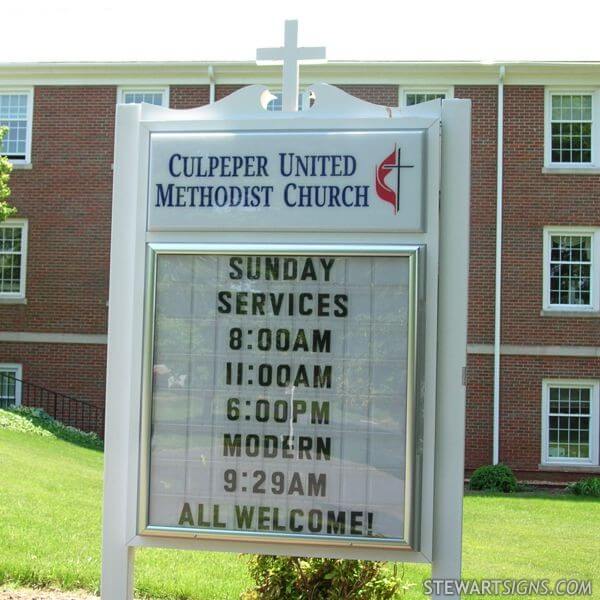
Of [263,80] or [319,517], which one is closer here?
[319,517]

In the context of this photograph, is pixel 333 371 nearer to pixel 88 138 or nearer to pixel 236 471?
pixel 236 471

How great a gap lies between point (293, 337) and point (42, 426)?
1478cm

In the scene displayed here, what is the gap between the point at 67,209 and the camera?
2064 cm

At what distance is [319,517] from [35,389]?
17.0 m

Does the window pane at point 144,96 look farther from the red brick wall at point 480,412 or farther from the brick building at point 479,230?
the red brick wall at point 480,412

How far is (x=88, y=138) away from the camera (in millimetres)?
20688

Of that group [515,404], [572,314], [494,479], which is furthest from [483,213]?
[494,479]

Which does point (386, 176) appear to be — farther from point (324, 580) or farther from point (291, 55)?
point (324, 580)

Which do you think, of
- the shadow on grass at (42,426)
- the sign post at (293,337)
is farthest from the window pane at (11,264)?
the sign post at (293,337)

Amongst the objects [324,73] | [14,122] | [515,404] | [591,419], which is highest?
[324,73]

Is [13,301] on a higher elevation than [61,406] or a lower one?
higher

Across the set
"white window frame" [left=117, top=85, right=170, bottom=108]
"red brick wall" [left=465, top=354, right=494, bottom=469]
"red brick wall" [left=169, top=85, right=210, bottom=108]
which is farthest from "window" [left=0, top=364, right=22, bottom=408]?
"red brick wall" [left=465, top=354, right=494, bottom=469]

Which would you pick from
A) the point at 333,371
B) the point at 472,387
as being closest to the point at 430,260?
the point at 333,371

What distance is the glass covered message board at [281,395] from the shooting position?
178 inches
